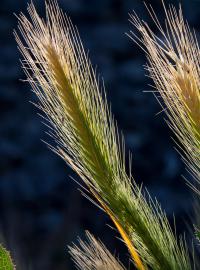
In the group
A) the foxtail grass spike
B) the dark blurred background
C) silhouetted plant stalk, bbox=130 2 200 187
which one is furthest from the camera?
the dark blurred background

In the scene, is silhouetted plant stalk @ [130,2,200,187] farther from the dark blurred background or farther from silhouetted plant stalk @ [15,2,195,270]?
the dark blurred background

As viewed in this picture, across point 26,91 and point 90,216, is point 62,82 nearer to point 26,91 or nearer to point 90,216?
point 90,216

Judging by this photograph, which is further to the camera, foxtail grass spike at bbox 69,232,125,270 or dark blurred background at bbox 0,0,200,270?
dark blurred background at bbox 0,0,200,270

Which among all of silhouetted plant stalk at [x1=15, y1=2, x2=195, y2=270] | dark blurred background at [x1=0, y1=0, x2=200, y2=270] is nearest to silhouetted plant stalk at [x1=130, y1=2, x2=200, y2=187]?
silhouetted plant stalk at [x1=15, y1=2, x2=195, y2=270]

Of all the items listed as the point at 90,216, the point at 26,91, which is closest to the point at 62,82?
the point at 90,216

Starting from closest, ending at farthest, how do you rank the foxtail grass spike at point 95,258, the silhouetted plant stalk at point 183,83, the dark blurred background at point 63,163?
the silhouetted plant stalk at point 183,83 → the foxtail grass spike at point 95,258 → the dark blurred background at point 63,163

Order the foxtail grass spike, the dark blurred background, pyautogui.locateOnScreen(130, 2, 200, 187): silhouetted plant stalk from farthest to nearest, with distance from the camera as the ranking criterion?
the dark blurred background < the foxtail grass spike < pyautogui.locateOnScreen(130, 2, 200, 187): silhouetted plant stalk

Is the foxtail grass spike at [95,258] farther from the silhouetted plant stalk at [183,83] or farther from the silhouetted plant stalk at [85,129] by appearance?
the silhouetted plant stalk at [183,83]

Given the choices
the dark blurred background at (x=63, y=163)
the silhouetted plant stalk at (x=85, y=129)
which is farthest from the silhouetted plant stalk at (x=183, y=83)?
the dark blurred background at (x=63, y=163)

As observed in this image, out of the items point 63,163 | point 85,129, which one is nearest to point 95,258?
point 85,129
